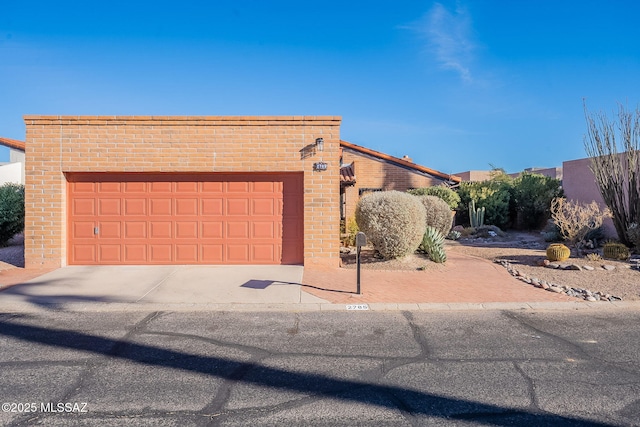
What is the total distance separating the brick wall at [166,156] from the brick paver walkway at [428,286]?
1.29 meters

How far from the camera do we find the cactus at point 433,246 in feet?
37.5

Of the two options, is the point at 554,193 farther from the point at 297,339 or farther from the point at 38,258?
the point at 38,258

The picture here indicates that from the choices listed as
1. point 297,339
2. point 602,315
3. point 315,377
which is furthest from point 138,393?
point 602,315

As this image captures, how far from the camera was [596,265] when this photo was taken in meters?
10.9

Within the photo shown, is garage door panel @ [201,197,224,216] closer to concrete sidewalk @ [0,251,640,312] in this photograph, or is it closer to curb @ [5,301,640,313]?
concrete sidewalk @ [0,251,640,312]

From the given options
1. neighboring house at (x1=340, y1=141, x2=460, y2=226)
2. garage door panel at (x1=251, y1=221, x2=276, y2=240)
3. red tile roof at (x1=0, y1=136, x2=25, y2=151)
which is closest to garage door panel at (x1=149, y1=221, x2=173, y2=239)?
garage door panel at (x1=251, y1=221, x2=276, y2=240)

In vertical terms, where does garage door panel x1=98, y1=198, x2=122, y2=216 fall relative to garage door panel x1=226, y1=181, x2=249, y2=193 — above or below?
below

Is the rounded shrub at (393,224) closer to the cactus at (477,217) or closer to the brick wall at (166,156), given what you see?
the brick wall at (166,156)

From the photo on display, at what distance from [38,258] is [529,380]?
35.5 ft

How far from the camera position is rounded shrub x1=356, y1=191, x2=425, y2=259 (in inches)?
437

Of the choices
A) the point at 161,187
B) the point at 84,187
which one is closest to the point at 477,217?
the point at 161,187

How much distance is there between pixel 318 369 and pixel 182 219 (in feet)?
23.2

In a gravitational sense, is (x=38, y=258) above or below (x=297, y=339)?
above

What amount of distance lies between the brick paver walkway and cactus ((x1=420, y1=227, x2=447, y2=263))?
0.35 meters
